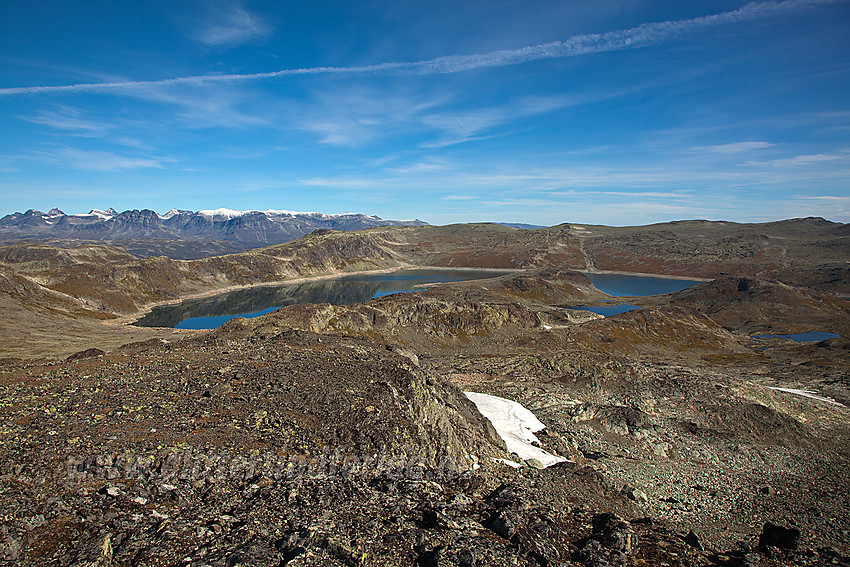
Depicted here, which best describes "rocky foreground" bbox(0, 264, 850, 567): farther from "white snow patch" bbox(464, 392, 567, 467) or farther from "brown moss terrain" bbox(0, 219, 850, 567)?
"white snow patch" bbox(464, 392, 567, 467)

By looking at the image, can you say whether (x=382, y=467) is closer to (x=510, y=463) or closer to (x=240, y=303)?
(x=510, y=463)

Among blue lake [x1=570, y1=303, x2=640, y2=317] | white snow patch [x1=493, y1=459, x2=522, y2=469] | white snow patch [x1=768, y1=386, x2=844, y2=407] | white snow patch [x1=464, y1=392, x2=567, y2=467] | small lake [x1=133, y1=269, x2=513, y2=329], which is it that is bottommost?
small lake [x1=133, y1=269, x2=513, y2=329]

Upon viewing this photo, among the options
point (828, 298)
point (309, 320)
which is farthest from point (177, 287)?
point (828, 298)

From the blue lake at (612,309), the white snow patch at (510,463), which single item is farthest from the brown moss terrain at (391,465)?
the blue lake at (612,309)

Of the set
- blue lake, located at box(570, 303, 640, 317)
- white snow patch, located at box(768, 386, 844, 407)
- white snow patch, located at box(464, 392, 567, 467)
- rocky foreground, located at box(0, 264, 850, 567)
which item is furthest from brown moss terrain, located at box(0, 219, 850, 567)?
blue lake, located at box(570, 303, 640, 317)

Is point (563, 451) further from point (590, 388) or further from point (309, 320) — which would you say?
point (309, 320)
